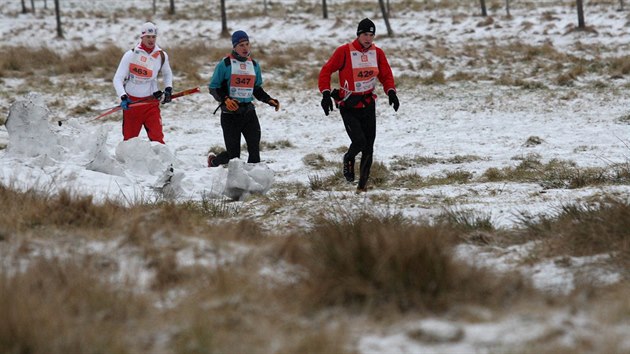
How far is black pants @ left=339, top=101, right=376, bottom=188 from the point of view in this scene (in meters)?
7.89

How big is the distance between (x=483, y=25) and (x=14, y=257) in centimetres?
2844

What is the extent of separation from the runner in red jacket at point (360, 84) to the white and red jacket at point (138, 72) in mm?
2237

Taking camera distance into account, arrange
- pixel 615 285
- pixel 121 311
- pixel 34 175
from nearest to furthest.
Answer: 1. pixel 121 311
2. pixel 615 285
3. pixel 34 175

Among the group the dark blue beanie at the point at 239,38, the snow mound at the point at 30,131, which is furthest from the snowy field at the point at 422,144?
the dark blue beanie at the point at 239,38

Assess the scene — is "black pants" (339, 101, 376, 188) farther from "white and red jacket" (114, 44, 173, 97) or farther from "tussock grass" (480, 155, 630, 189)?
"white and red jacket" (114, 44, 173, 97)

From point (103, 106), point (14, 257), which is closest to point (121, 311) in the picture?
point (14, 257)

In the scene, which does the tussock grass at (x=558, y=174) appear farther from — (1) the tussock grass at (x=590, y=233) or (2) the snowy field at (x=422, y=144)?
(1) the tussock grass at (x=590, y=233)

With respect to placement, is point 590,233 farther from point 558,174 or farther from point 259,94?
point 259,94

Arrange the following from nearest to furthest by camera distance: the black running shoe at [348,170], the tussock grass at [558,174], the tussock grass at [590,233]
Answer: the tussock grass at [590,233] → the tussock grass at [558,174] → the black running shoe at [348,170]

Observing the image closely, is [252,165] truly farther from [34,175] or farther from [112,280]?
[112,280]

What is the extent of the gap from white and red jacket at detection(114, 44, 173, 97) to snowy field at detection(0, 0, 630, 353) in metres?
0.77

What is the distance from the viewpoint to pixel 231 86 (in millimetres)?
7930

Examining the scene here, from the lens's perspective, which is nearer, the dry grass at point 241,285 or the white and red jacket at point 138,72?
the dry grass at point 241,285

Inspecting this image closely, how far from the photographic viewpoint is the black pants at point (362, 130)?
7887mm
